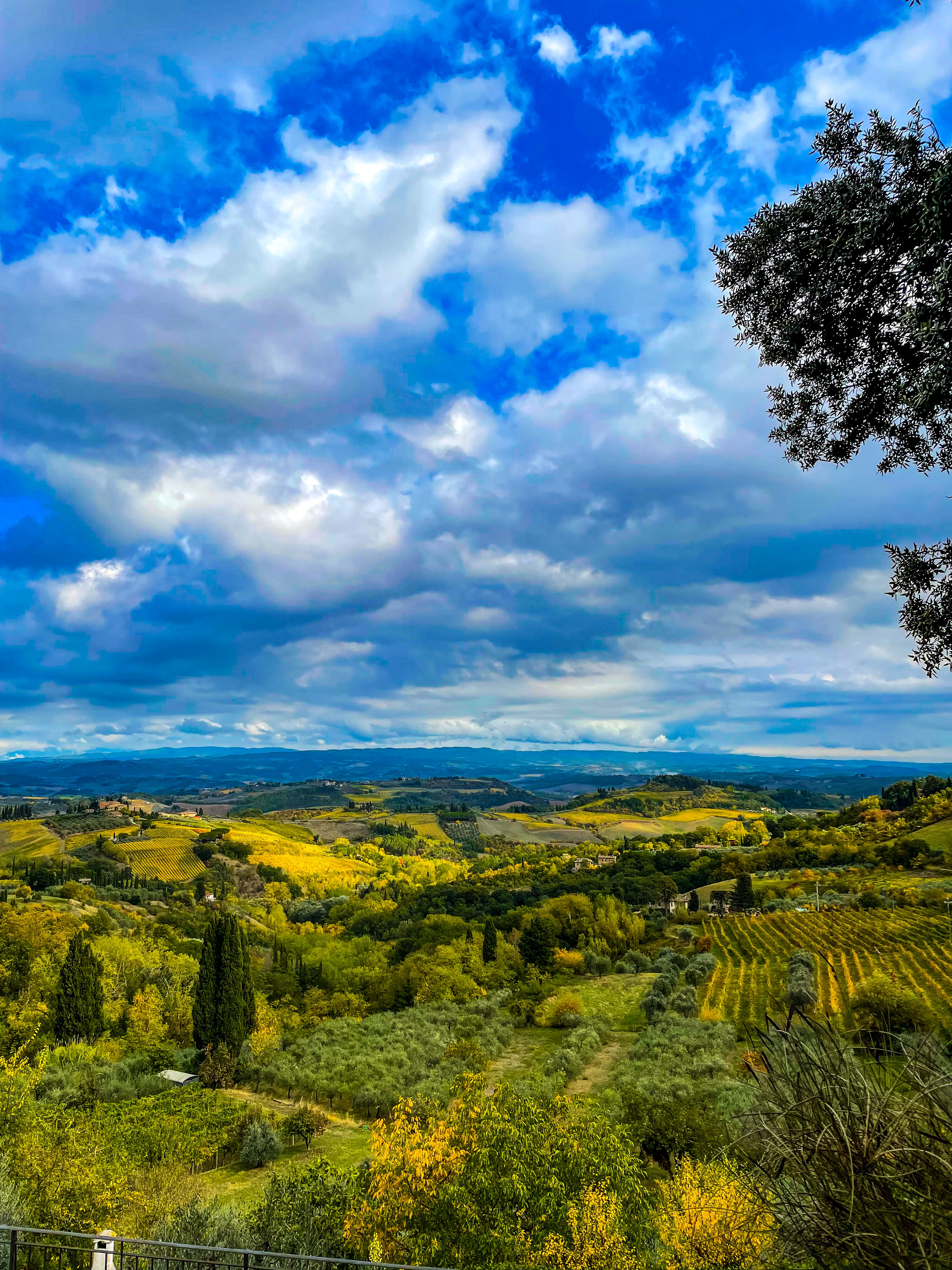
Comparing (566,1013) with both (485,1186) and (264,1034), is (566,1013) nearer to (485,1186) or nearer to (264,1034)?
(264,1034)

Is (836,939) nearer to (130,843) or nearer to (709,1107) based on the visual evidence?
(709,1107)

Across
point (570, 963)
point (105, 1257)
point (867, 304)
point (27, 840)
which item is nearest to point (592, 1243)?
point (105, 1257)

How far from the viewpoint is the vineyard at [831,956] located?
43438 mm

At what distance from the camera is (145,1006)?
154 feet

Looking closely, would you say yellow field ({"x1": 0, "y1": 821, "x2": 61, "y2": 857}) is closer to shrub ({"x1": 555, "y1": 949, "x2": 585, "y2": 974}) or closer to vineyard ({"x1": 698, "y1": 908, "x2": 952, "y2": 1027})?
shrub ({"x1": 555, "y1": 949, "x2": 585, "y2": 974})

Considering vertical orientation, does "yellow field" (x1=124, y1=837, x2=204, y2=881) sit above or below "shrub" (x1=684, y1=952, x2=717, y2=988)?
→ below

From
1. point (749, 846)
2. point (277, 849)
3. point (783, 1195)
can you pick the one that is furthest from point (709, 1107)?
point (277, 849)

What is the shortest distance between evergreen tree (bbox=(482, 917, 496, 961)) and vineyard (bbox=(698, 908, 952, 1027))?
2250cm

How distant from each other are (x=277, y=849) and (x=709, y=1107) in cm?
15085

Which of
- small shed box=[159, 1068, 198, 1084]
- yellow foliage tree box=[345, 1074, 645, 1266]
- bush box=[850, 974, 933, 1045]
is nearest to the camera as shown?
yellow foliage tree box=[345, 1074, 645, 1266]

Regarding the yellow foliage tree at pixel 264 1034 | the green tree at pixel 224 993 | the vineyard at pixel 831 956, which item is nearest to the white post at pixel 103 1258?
the yellow foliage tree at pixel 264 1034

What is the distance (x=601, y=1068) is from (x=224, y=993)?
24.6 meters

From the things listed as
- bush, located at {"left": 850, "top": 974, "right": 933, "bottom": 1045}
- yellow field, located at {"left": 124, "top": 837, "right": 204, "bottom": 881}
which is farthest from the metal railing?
yellow field, located at {"left": 124, "top": 837, "right": 204, "bottom": 881}

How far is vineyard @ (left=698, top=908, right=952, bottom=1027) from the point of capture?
4344cm
